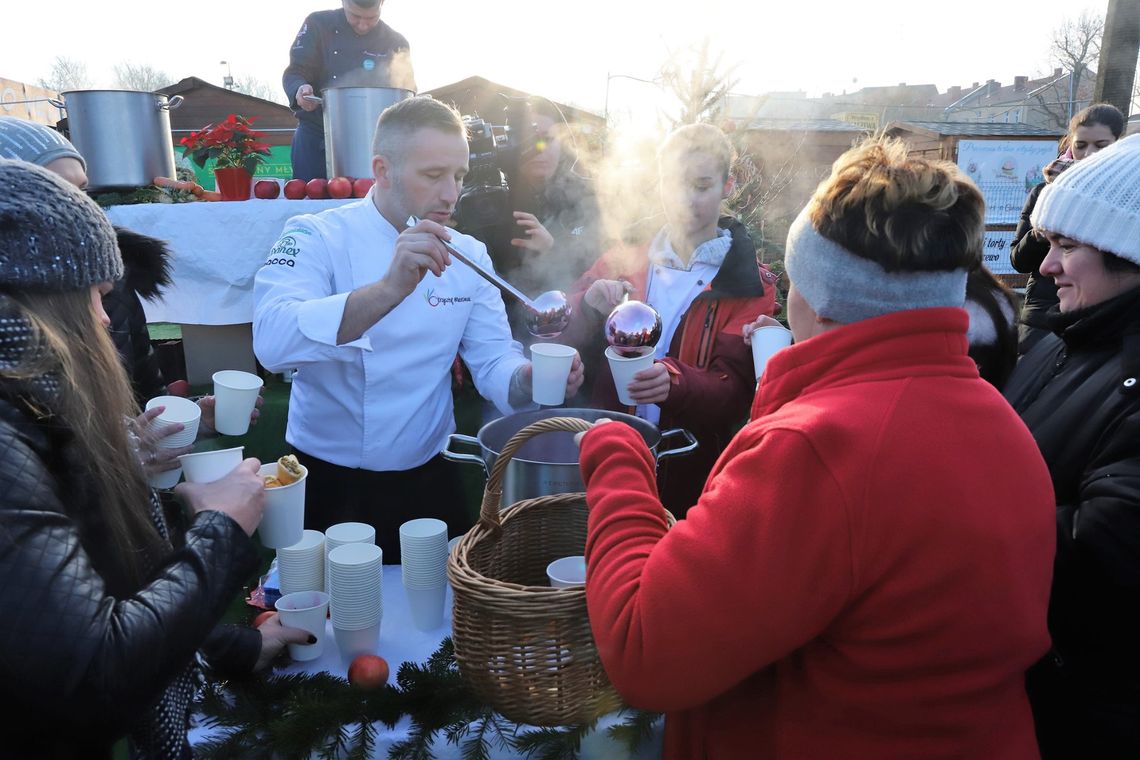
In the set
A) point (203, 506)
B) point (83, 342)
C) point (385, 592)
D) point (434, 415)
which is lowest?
point (385, 592)

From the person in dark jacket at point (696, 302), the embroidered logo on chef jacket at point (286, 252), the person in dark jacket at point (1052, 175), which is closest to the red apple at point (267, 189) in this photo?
the embroidered logo on chef jacket at point (286, 252)

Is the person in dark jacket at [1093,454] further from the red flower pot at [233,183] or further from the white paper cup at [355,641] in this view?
the red flower pot at [233,183]

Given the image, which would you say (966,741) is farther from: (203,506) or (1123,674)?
(203,506)

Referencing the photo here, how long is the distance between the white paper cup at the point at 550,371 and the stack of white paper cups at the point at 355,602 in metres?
0.88

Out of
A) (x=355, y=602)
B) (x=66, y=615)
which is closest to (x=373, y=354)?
(x=355, y=602)

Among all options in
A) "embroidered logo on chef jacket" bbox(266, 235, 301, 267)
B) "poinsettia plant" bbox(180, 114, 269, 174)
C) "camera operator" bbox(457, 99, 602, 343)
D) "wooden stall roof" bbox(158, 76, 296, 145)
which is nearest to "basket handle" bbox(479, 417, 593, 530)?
"embroidered logo on chef jacket" bbox(266, 235, 301, 267)

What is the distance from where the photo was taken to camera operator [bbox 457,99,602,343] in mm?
3594

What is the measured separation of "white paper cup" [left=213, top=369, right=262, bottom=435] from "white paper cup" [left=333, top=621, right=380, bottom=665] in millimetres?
659

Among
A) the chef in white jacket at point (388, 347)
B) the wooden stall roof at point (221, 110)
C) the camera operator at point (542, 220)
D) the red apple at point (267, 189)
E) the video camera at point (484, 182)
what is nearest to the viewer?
the chef in white jacket at point (388, 347)

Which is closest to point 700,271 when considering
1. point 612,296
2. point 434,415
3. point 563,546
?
point 612,296

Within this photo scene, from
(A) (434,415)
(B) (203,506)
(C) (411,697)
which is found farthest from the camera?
(A) (434,415)

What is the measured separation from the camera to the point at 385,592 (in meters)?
2.07

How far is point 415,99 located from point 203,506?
6.09 ft

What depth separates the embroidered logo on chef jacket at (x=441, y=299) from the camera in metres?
2.79
